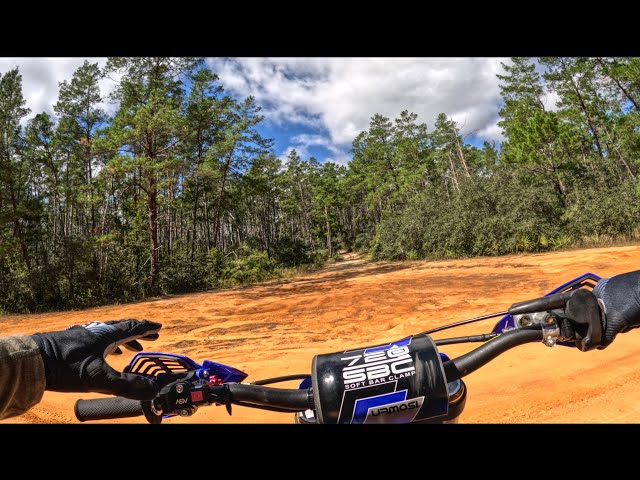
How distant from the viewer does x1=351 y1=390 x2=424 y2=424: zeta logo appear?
83cm

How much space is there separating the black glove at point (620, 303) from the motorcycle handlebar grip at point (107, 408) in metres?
1.41

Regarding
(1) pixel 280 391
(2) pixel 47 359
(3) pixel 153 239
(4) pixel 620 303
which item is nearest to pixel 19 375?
(2) pixel 47 359

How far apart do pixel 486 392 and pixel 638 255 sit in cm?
1150

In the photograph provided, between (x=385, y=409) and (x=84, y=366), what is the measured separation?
816 millimetres

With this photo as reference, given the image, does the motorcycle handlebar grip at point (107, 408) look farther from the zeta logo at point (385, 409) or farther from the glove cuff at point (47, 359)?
the zeta logo at point (385, 409)

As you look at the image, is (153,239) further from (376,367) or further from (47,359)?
(376,367)

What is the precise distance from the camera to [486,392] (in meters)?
3.10

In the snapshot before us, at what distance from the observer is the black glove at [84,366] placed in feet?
3.03

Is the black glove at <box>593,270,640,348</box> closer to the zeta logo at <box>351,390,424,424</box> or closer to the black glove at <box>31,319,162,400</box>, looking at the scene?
the zeta logo at <box>351,390,424,424</box>

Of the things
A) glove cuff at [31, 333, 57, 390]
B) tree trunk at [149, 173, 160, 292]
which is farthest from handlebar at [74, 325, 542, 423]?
tree trunk at [149, 173, 160, 292]

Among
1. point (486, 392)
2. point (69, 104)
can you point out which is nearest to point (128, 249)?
point (69, 104)

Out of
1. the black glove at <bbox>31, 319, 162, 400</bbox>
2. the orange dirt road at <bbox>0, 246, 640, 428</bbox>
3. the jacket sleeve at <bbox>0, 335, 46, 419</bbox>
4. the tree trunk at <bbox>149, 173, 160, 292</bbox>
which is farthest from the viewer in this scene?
the tree trunk at <bbox>149, 173, 160, 292</bbox>

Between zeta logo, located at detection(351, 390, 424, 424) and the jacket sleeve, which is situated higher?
the jacket sleeve

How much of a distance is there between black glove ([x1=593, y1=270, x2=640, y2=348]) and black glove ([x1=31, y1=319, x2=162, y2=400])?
4.39 feet
